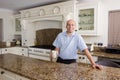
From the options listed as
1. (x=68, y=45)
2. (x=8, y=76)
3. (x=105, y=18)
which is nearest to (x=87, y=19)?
(x=105, y=18)

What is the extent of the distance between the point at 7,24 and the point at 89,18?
11.3 ft

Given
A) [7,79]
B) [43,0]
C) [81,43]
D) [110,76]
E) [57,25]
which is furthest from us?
[57,25]

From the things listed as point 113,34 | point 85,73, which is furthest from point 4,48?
point 85,73

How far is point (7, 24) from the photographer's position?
5.58m

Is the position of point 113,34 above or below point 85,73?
above

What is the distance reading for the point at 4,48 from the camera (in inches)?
181

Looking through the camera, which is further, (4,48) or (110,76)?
(4,48)

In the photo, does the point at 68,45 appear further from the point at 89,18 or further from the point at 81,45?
the point at 89,18

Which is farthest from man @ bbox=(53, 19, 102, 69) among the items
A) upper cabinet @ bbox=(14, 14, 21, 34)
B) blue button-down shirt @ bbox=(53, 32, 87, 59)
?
upper cabinet @ bbox=(14, 14, 21, 34)

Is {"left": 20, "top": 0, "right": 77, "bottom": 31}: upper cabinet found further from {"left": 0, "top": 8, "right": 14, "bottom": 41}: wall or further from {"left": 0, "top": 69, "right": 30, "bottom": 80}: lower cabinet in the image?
{"left": 0, "top": 69, "right": 30, "bottom": 80}: lower cabinet

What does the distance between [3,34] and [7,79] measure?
13.3 ft

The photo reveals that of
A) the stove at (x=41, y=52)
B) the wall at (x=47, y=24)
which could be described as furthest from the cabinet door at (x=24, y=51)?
the wall at (x=47, y=24)

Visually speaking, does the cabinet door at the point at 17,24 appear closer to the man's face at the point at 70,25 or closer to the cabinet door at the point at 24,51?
the cabinet door at the point at 24,51

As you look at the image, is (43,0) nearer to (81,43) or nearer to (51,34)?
(51,34)
